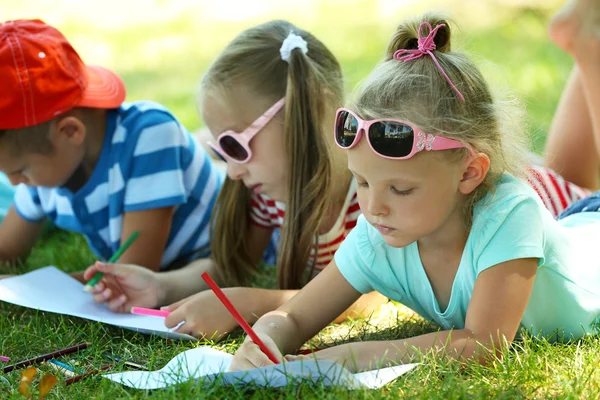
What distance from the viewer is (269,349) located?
1787 mm

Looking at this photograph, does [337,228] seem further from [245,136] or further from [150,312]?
[150,312]

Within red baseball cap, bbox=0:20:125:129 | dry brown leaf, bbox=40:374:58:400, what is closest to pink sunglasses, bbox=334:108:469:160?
dry brown leaf, bbox=40:374:58:400

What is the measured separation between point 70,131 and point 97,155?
0.40 ft

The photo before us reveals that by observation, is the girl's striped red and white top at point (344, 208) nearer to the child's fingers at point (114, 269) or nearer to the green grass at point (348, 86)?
the green grass at point (348, 86)

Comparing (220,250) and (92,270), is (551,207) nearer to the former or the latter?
(220,250)

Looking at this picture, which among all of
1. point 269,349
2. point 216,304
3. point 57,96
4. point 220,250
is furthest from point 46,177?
point 269,349

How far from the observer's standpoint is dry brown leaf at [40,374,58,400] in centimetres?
171

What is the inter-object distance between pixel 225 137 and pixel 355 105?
0.59m

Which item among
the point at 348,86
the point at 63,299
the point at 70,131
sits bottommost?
the point at 63,299

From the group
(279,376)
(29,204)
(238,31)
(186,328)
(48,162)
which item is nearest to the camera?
(279,376)

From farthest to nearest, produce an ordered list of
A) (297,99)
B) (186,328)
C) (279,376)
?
(297,99) < (186,328) < (279,376)

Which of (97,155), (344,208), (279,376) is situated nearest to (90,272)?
(97,155)

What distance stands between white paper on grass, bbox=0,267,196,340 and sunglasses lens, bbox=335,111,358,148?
633 millimetres

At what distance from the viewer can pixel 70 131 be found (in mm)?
2594
